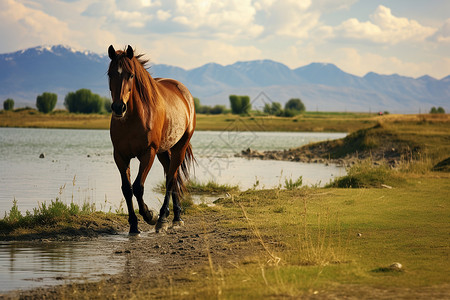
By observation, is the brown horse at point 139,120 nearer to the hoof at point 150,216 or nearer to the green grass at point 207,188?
the hoof at point 150,216

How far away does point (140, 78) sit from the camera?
892 cm

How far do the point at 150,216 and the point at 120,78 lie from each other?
2677mm

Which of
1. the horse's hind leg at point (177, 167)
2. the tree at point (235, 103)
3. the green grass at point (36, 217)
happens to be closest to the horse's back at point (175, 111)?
the horse's hind leg at point (177, 167)

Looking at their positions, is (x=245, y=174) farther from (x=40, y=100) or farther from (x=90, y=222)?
(x=40, y=100)

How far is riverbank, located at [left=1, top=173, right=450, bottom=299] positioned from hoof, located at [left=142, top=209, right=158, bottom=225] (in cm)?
26

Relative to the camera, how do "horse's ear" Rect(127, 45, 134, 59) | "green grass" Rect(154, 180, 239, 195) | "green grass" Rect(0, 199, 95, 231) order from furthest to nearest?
"green grass" Rect(154, 180, 239, 195)
"green grass" Rect(0, 199, 95, 231)
"horse's ear" Rect(127, 45, 134, 59)

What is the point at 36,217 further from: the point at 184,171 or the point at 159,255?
the point at 184,171

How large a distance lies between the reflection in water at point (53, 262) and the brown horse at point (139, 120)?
104 cm

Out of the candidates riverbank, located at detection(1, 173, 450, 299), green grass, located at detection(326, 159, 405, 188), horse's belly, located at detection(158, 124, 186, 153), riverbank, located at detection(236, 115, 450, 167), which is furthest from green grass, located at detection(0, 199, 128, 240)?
riverbank, located at detection(236, 115, 450, 167)

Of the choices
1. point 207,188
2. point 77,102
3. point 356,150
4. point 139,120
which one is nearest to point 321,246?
point 139,120

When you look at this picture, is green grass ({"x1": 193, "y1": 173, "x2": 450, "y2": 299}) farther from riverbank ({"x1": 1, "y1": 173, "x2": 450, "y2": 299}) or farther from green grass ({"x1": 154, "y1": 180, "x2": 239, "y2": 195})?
green grass ({"x1": 154, "y1": 180, "x2": 239, "y2": 195})

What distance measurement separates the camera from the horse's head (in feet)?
26.7

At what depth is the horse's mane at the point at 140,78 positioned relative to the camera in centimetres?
848

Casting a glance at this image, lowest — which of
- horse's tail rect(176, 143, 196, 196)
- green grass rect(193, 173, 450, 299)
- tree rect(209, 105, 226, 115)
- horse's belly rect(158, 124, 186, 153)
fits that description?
green grass rect(193, 173, 450, 299)
